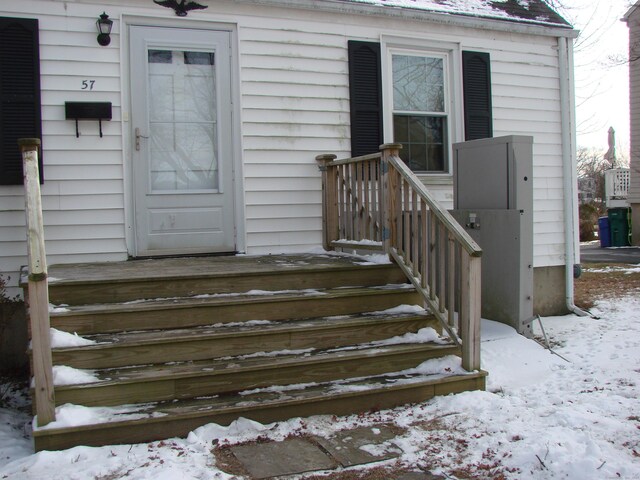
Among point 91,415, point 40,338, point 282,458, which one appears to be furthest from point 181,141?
point 282,458

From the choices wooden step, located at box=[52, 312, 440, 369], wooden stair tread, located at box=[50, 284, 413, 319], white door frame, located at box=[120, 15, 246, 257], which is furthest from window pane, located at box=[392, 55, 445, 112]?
wooden step, located at box=[52, 312, 440, 369]

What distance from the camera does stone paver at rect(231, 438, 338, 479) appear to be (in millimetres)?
3053

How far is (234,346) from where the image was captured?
405cm

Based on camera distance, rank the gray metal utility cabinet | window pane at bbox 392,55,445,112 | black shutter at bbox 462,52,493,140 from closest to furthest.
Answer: the gray metal utility cabinet → window pane at bbox 392,55,445,112 → black shutter at bbox 462,52,493,140

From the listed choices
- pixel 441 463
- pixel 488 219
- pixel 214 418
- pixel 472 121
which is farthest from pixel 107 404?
pixel 472 121

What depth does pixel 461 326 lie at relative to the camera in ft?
13.9

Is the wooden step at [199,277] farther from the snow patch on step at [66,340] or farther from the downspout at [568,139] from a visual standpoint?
the downspout at [568,139]

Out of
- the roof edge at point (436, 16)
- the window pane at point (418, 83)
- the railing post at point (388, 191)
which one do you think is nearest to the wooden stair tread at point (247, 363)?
the railing post at point (388, 191)

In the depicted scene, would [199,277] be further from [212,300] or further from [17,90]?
[17,90]

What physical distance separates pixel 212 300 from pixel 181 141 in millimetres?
2137

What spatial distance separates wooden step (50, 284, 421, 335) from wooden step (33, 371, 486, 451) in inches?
27.4

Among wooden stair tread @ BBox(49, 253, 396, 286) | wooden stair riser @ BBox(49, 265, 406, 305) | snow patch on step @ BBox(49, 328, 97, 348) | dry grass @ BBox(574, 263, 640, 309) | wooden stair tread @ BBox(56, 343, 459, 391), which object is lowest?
dry grass @ BBox(574, 263, 640, 309)

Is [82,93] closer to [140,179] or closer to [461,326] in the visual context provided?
[140,179]

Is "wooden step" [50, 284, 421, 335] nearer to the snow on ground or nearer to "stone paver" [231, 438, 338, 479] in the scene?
the snow on ground
